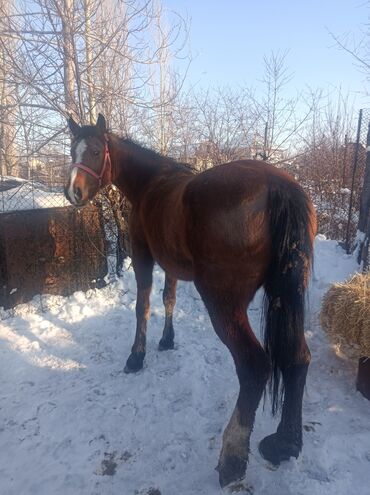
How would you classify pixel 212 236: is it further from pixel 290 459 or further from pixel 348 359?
pixel 348 359

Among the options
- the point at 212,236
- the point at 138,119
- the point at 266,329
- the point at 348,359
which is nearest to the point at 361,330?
the point at 348,359

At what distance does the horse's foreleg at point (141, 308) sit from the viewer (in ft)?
10.4

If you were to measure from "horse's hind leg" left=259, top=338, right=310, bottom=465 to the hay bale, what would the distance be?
0.83m

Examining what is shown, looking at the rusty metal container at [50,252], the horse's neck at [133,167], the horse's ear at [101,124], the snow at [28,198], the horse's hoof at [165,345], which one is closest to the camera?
the horse's ear at [101,124]

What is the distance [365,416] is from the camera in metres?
2.39

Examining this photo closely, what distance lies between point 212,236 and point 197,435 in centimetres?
144

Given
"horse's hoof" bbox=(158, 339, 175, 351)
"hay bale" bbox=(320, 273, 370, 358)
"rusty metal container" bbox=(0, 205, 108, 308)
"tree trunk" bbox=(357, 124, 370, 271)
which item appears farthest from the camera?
"tree trunk" bbox=(357, 124, 370, 271)

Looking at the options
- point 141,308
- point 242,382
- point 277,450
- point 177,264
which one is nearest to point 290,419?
point 277,450

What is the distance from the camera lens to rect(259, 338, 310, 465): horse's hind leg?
202cm

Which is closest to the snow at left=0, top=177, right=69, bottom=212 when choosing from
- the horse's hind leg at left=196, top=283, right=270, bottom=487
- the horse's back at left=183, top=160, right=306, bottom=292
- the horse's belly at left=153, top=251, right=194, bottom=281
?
the horse's belly at left=153, top=251, right=194, bottom=281

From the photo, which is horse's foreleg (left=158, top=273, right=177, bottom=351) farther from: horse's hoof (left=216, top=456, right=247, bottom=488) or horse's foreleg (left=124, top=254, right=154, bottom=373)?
horse's hoof (left=216, top=456, right=247, bottom=488)

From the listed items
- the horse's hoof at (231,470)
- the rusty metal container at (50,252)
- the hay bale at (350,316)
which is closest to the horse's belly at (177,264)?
the horse's hoof at (231,470)

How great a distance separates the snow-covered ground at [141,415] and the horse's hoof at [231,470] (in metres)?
0.05

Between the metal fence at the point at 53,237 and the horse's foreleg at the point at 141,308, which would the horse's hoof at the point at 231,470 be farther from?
the metal fence at the point at 53,237
